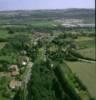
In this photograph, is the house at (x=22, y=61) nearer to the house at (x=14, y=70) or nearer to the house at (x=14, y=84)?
the house at (x=14, y=70)

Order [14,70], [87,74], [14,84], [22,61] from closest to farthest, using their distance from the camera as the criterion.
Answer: [87,74], [14,84], [14,70], [22,61]

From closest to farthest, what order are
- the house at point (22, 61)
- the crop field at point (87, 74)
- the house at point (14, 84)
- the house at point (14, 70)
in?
the crop field at point (87, 74)
the house at point (14, 84)
the house at point (14, 70)
the house at point (22, 61)

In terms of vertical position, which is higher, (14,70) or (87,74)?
(87,74)

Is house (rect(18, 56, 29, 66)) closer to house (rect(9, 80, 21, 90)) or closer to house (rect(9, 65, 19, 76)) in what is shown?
house (rect(9, 65, 19, 76))

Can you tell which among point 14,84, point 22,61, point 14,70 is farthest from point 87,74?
point 22,61

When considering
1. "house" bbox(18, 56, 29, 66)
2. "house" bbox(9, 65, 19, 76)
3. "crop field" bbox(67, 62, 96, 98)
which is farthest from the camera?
"house" bbox(18, 56, 29, 66)

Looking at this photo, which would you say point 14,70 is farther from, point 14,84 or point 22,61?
point 14,84

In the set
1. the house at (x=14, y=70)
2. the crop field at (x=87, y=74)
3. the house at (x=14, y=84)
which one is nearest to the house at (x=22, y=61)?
the house at (x=14, y=70)

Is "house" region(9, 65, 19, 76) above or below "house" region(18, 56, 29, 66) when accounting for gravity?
above

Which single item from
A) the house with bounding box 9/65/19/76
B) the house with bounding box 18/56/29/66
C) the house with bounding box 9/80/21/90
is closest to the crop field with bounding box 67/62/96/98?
the house with bounding box 9/80/21/90
